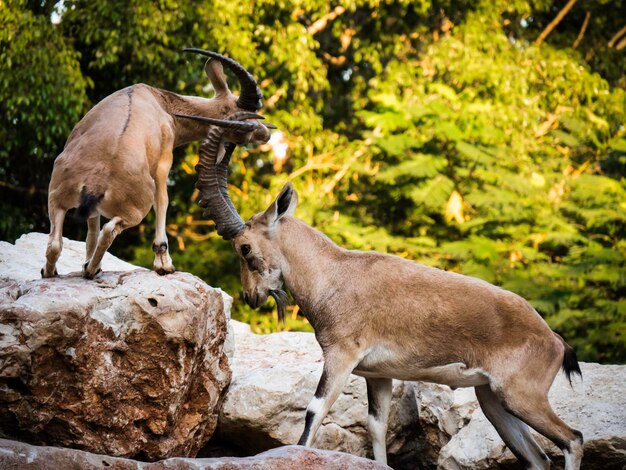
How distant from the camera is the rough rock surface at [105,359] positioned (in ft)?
23.0

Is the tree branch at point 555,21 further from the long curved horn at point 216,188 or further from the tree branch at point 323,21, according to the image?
the long curved horn at point 216,188

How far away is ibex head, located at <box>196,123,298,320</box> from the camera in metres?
8.43

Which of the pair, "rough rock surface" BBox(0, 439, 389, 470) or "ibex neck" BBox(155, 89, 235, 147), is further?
"ibex neck" BBox(155, 89, 235, 147)

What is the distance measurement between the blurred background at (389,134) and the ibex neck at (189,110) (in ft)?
20.0

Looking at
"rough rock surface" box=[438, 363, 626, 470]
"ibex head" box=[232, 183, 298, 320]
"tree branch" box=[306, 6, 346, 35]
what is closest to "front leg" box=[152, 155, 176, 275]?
"ibex head" box=[232, 183, 298, 320]

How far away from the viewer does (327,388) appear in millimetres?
7707

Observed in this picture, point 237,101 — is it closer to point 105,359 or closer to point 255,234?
point 255,234

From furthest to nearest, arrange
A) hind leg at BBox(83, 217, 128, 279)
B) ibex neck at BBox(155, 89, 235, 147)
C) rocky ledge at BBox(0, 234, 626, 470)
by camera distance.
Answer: ibex neck at BBox(155, 89, 235, 147) → hind leg at BBox(83, 217, 128, 279) → rocky ledge at BBox(0, 234, 626, 470)

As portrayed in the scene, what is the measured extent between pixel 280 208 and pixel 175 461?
2707 mm

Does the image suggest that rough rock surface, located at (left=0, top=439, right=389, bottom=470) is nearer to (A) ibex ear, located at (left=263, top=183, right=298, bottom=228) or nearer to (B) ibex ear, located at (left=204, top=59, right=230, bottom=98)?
(A) ibex ear, located at (left=263, top=183, right=298, bottom=228)

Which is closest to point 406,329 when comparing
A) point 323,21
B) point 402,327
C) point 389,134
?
point 402,327

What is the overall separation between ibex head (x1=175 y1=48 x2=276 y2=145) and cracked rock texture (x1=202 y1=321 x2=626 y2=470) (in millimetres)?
2289

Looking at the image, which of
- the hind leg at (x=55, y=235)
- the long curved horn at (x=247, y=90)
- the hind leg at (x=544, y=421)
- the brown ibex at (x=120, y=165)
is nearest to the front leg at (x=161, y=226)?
the brown ibex at (x=120, y=165)

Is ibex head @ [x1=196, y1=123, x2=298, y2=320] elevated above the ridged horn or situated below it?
below
